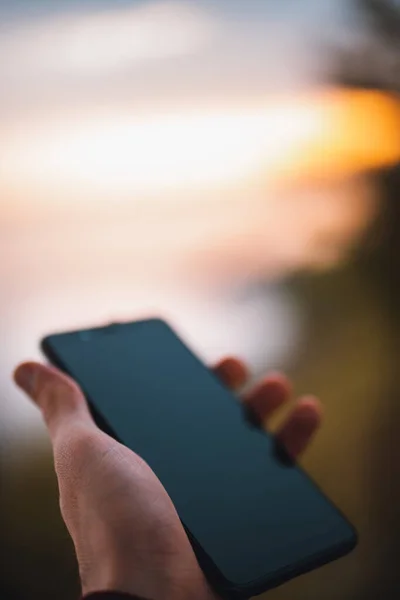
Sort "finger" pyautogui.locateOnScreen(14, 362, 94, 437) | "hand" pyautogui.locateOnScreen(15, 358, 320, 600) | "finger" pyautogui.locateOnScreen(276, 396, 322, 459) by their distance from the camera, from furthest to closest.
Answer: "finger" pyautogui.locateOnScreen(276, 396, 322, 459), "finger" pyautogui.locateOnScreen(14, 362, 94, 437), "hand" pyautogui.locateOnScreen(15, 358, 320, 600)

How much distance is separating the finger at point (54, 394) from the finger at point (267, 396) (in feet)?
0.68

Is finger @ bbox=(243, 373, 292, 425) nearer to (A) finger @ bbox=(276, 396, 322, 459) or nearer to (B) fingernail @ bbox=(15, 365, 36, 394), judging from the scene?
(A) finger @ bbox=(276, 396, 322, 459)

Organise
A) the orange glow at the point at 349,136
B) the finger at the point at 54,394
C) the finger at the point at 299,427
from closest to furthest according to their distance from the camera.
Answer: the finger at the point at 54,394
the finger at the point at 299,427
the orange glow at the point at 349,136

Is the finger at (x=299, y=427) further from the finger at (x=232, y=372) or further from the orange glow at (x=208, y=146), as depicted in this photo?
the orange glow at (x=208, y=146)

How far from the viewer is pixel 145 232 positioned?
903mm

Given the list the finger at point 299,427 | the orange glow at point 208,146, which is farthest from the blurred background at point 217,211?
the finger at point 299,427

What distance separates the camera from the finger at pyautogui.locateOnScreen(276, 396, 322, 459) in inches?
29.6

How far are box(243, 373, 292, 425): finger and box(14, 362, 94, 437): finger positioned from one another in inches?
8.1

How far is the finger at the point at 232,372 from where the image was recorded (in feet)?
2.55

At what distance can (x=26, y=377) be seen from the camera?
2.12 feet

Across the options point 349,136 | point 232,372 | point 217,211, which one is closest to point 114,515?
point 232,372

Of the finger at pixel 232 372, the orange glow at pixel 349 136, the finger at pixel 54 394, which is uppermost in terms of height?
Answer: the orange glow at pixel 349 136

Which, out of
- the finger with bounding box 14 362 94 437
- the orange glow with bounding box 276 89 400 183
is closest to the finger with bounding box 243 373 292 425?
the finger with bounding box 14 362 94 437

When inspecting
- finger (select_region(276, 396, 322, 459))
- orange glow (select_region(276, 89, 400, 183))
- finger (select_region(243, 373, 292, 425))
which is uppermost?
orange glow (select_region(276, 89, 400, 183))
